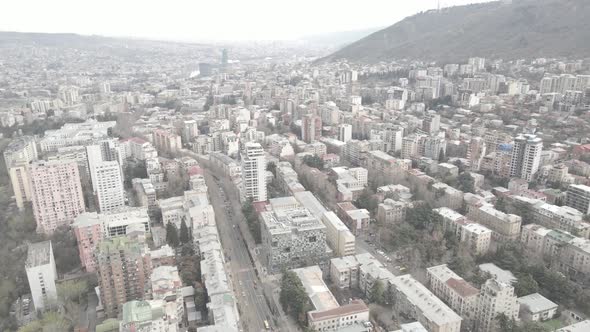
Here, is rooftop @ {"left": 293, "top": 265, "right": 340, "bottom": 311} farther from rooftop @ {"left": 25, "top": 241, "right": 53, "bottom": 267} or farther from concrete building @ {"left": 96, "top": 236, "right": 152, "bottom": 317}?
rooftop @ {"left": 25, "top": 241, "right": 53, "bottom": 267}

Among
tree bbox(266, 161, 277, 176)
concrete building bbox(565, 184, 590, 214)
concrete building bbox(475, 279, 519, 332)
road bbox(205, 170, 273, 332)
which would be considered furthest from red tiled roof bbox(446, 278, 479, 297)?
tree bbox(266, 161, 277, 176)

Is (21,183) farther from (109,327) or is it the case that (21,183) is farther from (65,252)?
(109,327)

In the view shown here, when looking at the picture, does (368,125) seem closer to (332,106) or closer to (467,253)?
(332,106)

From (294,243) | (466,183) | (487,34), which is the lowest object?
(294,243)

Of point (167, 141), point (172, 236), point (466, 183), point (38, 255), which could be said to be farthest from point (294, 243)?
point (167, 141)

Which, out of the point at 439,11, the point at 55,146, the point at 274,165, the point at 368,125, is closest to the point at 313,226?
the point at 274,165

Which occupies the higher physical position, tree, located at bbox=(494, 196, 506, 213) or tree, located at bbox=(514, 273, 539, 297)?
tree, located at bbox=(494, 196, 506, 213)

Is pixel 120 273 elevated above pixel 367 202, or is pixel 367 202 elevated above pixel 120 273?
pixel 120 273
